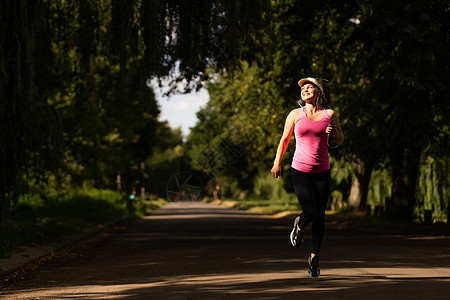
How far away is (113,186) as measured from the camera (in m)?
49.7

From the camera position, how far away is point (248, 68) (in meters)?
21.4

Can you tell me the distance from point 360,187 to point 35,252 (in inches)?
803

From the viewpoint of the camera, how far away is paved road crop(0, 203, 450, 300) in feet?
24.4

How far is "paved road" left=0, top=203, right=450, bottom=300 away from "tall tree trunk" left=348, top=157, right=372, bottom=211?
15.4 meters

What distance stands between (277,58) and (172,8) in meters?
13.5

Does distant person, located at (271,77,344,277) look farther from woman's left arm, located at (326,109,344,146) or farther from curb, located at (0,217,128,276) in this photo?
curb, located at (0,217,128,276)

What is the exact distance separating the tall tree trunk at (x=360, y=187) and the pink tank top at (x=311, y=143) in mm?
22469

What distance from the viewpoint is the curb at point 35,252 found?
1023cm

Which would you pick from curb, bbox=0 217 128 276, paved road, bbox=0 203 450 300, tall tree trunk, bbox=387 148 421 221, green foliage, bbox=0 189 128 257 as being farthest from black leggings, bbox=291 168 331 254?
tall tree trunk, bbox=387 148 421 221

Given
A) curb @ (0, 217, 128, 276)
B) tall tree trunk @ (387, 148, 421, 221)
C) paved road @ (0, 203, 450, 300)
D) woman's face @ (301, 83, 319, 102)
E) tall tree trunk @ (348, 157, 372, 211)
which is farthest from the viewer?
tall tree trunk @ (348, 157, 372, 211)

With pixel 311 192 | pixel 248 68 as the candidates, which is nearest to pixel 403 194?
pixel 248 68

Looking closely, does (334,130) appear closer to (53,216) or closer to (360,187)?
(53,216)

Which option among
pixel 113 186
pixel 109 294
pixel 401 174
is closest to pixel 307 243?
pixel 109 294

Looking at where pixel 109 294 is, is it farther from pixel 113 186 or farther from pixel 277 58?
pixel 113 186
